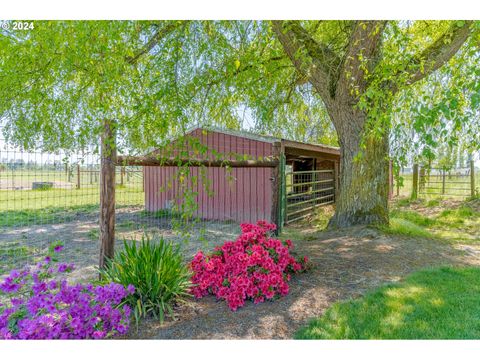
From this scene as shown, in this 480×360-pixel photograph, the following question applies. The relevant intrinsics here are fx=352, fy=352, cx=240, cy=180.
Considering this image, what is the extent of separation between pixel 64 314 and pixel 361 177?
4.80 m

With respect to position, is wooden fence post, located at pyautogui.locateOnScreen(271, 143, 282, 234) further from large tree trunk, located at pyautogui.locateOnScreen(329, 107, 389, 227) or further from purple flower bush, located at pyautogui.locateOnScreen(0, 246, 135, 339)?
purple flower bush, located at pyautogui.locateOnScreen(0, 246, 135, 339)

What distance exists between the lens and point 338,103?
5.70 meters

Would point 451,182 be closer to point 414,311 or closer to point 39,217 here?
point 414,311

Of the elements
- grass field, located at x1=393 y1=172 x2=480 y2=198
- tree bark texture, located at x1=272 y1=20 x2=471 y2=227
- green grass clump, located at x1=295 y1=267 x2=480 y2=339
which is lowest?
green grass clump, located at x1=295 y1=267 x2=480 y2=339

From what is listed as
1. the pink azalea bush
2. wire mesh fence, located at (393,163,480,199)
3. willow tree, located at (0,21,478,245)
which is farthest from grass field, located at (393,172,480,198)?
the pink azalea bush

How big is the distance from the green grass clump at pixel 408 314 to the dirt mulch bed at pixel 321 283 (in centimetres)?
16

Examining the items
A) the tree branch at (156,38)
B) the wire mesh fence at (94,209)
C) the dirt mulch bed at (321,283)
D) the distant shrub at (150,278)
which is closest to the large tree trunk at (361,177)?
the dirt mulch bed at (321,283)

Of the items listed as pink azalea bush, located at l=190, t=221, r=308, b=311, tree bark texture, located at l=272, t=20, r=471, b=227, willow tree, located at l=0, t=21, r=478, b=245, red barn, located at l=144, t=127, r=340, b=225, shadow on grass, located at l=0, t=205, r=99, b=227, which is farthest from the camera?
red barn, located at l=144, t=127, r=340, b=225

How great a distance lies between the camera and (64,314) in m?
2.45

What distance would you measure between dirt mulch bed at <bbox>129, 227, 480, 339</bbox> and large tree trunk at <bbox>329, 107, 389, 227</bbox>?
39 cm

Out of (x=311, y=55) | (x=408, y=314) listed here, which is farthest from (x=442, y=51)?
(x=408, y=314)

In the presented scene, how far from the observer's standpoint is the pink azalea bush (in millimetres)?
3121

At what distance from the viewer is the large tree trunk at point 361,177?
5.76 m

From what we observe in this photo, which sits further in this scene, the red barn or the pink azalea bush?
the red barn
